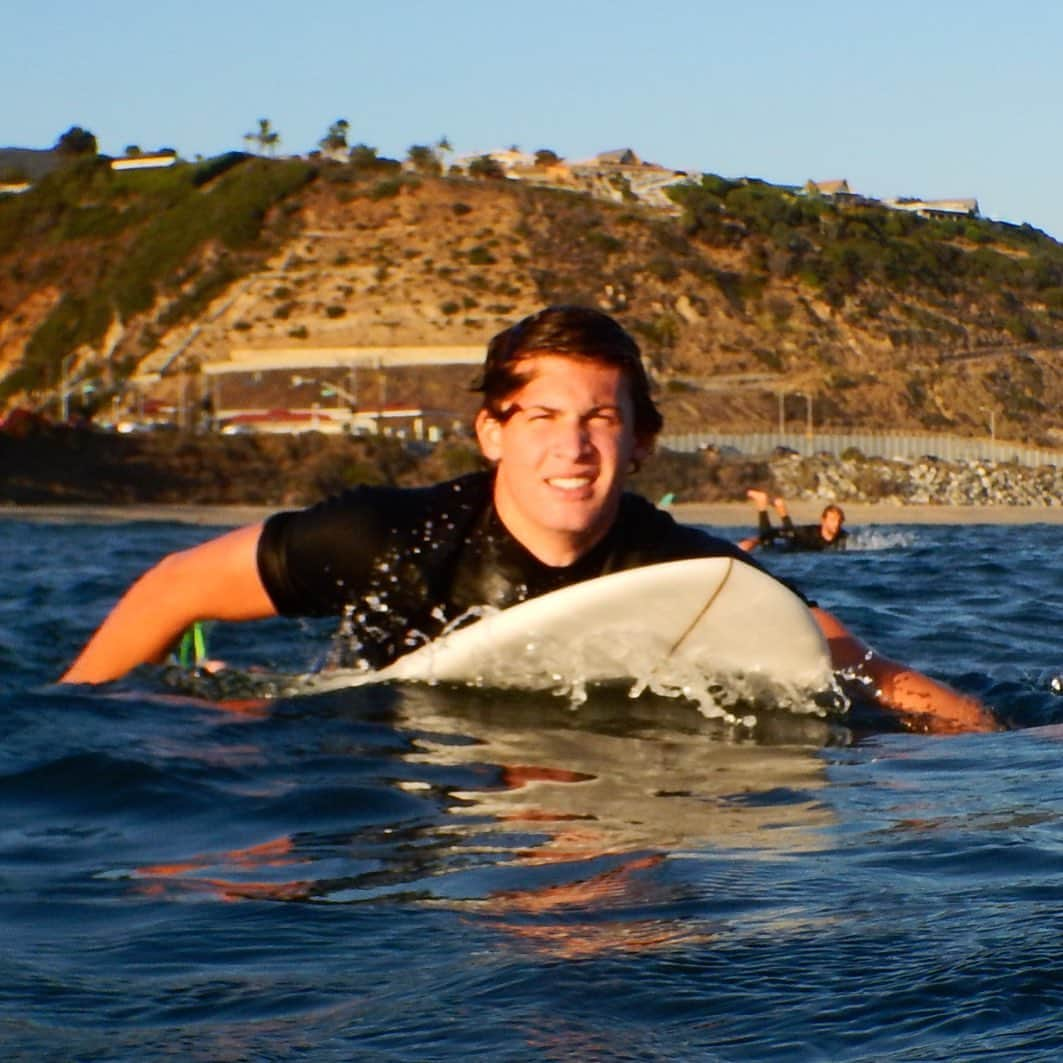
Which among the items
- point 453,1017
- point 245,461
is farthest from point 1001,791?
point 245,461

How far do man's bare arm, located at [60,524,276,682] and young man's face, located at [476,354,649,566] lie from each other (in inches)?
31.3

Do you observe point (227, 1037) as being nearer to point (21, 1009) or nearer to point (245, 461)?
point (21, 1009)

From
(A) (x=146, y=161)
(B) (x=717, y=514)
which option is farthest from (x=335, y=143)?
(B) (x=717, y=514)

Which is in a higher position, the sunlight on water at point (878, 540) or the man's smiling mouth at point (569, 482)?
the man's smiling mouth at point (569, 482)

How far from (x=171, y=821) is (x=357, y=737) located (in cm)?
105

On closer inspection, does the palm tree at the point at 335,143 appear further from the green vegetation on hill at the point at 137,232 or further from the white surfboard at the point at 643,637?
the white surfboard at the point at 643,637

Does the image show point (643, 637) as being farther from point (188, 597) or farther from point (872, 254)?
point (872, 254)

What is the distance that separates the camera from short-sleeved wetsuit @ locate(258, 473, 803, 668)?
17.3ft

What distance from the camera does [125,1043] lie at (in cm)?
257

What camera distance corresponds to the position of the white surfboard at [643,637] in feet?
17.9

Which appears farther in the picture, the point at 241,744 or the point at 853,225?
the point at 853,225

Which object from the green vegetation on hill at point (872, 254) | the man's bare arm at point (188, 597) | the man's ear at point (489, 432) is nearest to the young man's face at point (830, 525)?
the man's bare arm at point (188, 597)

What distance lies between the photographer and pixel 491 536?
5.40 m

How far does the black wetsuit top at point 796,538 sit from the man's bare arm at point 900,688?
14.6 metres
